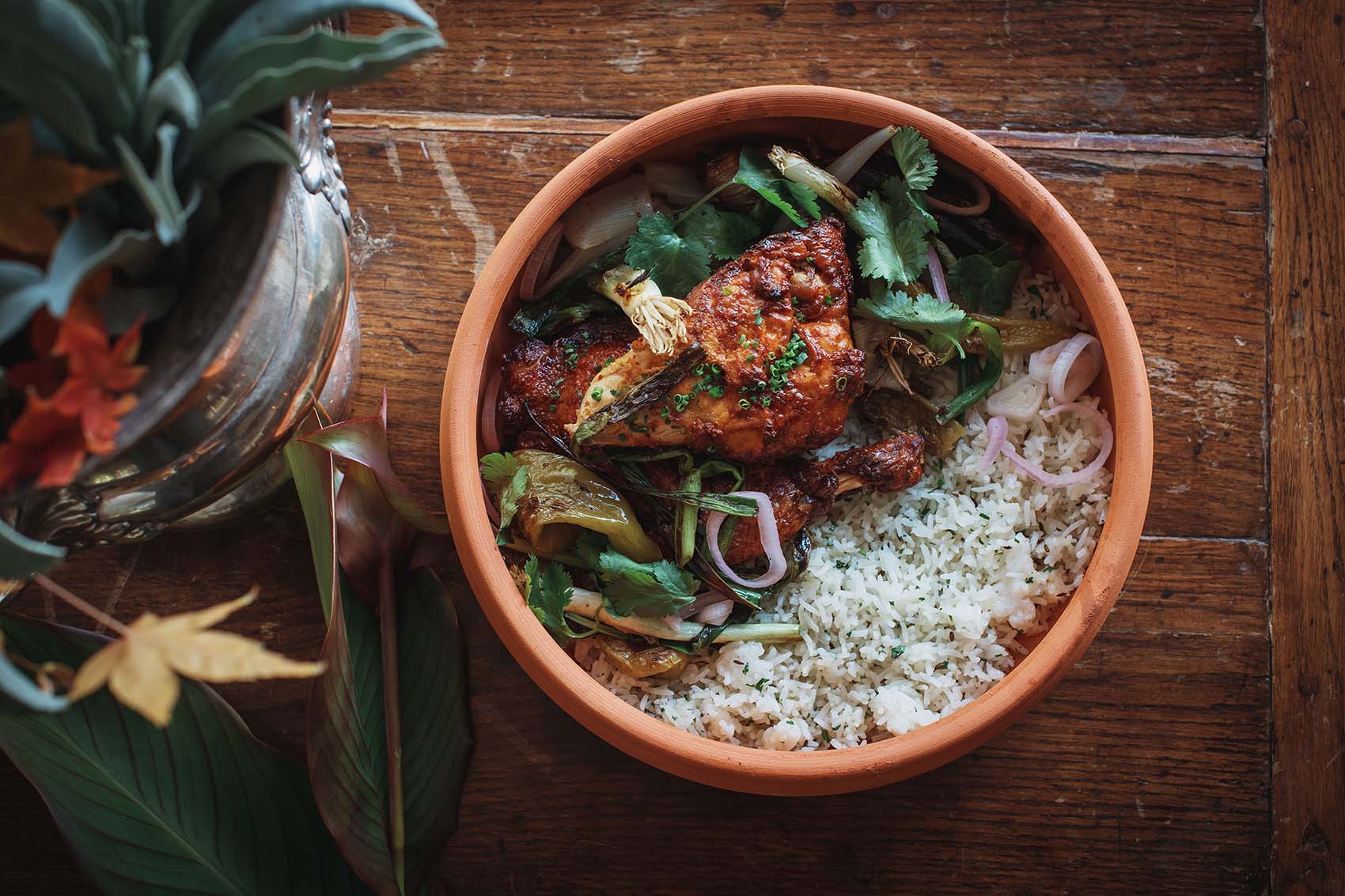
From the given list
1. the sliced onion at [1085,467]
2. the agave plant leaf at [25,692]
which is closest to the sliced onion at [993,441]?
the sliced onion at [1085,467]

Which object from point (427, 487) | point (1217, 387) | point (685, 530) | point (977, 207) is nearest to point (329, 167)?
point (427, 487)

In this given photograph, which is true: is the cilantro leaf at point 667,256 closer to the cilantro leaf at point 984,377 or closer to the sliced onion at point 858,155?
the sliced onion at point 858,155

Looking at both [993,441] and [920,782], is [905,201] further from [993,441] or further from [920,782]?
[920,782]

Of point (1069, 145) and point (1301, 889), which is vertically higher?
point (1069, 145)

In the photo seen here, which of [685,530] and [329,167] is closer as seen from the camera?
[329,167]

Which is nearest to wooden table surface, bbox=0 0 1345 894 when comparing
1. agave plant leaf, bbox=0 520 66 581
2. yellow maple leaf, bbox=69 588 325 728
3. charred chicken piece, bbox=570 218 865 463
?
charred chicken piece, bbox=570 218 865 463

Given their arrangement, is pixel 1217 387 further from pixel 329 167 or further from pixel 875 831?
pixel 329 167

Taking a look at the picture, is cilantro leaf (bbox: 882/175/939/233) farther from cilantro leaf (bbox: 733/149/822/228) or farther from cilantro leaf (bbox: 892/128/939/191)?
cilantro leaf (bbox: 733/149/822/228)
